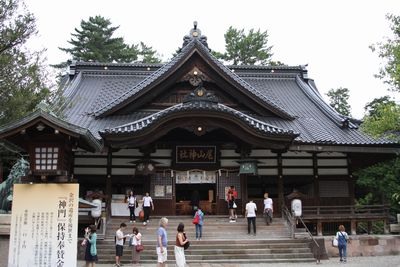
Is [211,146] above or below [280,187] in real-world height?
above

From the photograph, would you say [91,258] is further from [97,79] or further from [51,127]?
[97,79]

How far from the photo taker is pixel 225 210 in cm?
1864

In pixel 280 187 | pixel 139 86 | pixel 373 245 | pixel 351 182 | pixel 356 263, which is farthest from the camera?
pixel 351 182

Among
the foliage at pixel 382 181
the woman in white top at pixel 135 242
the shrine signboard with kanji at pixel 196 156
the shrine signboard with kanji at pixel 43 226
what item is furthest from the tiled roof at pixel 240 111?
the foliage at pixel 382 181

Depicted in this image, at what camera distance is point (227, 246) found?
14.5m

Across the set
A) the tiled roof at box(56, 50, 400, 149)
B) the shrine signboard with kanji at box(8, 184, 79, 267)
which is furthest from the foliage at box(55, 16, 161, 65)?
the shrine signboard with kanji at box(8, 184, 79, 267)

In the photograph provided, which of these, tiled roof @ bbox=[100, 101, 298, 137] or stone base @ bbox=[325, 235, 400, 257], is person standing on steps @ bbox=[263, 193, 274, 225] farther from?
tiled roof @ bbox=[100, 101, 298, 137]

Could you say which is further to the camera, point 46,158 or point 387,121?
point 387,121

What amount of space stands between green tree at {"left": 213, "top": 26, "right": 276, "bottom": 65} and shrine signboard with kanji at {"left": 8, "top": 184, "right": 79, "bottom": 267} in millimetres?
36210

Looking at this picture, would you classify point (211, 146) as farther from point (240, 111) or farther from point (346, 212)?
point (346, 212)

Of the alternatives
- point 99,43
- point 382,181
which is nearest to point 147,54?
point 99,43

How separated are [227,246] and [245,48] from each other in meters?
32.6

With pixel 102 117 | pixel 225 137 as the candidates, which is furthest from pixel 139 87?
pixel 225 137

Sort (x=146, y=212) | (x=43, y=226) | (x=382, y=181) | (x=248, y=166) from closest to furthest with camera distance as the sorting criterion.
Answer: (x=43, y=226) < (x=146, y=212) < (x=248, y=166) < (x=382, y=181)
